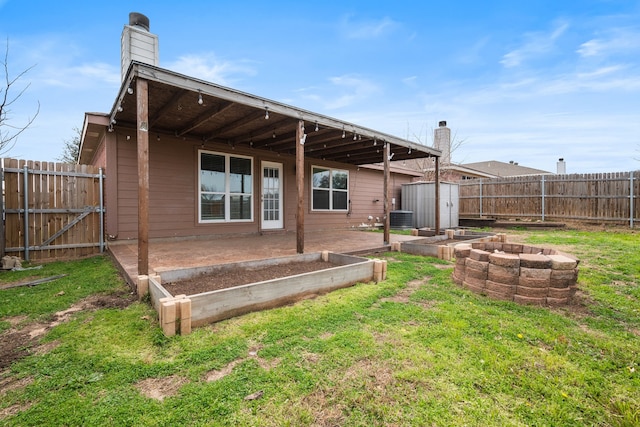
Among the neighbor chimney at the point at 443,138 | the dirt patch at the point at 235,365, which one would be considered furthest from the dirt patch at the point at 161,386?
the neighbor chimney at the point at 443,138

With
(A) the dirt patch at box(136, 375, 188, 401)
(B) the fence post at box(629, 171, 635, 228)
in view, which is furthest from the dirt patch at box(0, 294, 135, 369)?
(B) the fence post at box(629, 171, 635, 228)

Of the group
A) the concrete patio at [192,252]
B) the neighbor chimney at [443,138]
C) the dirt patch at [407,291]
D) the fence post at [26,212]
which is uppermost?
the neighbor chimney at [443,138]

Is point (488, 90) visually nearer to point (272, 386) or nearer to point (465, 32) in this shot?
point (465, 32)

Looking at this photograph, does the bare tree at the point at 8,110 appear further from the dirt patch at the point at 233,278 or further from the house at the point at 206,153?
the dirt patch at the point at 233,278

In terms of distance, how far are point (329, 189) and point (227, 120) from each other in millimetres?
5029

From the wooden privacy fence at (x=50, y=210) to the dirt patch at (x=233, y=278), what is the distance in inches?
144

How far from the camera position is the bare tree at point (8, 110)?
5.68 metres

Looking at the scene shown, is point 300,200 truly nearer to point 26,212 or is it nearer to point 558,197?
point 26,212

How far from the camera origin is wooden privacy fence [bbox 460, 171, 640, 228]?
8.99 meters

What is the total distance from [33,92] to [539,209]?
15.4 metres

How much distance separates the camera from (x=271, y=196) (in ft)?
26.7

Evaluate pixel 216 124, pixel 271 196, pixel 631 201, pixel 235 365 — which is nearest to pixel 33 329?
pixel 235 365

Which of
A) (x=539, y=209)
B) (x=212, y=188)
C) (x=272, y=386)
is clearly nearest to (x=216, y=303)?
(x=272, y=386)

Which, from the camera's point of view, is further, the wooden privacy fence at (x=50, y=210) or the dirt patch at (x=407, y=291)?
the wooden privacy fence at (x=50, y=210)
